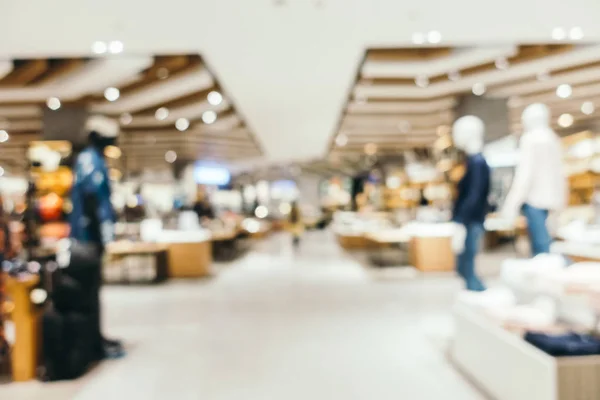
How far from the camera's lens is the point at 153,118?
12.5m

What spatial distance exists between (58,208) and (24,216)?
551cm

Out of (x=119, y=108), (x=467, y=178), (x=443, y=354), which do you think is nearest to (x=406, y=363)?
(x=443, y=354)

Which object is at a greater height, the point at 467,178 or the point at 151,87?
the point at 151,87

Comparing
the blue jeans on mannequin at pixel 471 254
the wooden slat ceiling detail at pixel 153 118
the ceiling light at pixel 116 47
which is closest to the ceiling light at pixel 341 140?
the wooden slat ceiling detail at pixel 153 118

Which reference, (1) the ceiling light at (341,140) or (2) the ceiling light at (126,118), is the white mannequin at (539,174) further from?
(1) the ceiling light at (341,140)

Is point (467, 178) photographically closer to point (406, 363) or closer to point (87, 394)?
point (406, 363)

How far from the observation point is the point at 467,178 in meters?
4.68

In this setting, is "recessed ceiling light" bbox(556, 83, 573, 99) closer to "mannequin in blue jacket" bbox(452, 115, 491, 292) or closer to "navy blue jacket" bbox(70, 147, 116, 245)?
"mannequin in blue jacket" bbox(452, 115, 491, 292)

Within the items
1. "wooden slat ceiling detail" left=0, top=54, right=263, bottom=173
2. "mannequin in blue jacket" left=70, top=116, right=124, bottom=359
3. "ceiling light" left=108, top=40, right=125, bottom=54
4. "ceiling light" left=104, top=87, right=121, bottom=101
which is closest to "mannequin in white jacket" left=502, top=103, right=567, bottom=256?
"mannequin in blue jacket" left=70, top=116, right=124, bottom=359

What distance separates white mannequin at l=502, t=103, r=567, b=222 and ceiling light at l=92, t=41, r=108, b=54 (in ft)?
15.5

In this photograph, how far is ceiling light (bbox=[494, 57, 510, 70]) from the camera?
8.11 m

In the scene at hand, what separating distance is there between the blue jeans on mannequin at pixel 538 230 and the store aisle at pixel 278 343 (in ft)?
3.50

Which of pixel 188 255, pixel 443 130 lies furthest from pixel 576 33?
pixel 443 130

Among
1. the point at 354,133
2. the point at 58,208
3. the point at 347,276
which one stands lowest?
the point at 347,276
